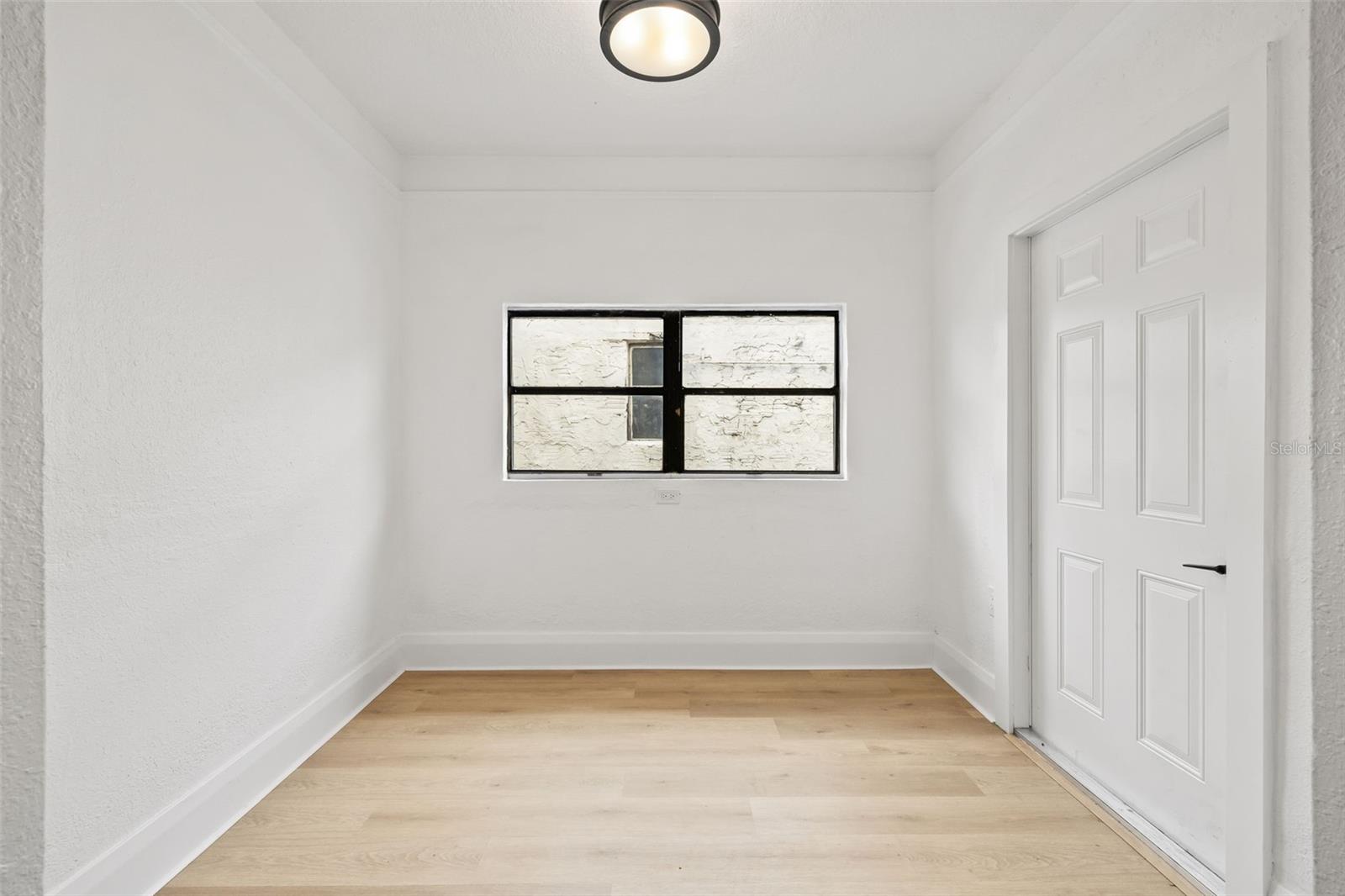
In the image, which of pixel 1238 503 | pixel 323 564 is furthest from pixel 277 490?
pixel 1238 503

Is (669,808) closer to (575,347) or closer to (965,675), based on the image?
(965,675)

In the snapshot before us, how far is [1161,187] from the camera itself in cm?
204

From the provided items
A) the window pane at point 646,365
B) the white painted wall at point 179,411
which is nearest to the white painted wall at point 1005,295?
the window pane at point 646,365

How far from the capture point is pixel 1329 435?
1478mm

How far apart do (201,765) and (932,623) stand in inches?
129

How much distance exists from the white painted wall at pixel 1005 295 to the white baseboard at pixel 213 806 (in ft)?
9.48

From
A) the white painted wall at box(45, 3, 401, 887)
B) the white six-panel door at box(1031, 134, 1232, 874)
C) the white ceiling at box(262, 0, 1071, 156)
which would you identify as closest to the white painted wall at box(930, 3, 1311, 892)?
the white six-panel door at box(1031, 134, 1232, 874)

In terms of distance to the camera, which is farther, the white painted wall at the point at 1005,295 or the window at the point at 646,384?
the window at the point at 646,384

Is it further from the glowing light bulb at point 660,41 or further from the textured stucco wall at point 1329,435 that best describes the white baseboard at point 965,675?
the glowing light bulb at point 660,41

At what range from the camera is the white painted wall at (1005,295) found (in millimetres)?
1535

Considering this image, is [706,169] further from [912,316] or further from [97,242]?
[97,242]

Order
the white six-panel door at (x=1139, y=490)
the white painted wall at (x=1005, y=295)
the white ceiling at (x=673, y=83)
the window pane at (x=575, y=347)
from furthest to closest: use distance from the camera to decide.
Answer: the window pane at (x=575, y=347)
the white ceiling at (x=673, y=83)
the white six-panel door at (x=1139, y=490)
the white painted wall at (x=1005, y=295)

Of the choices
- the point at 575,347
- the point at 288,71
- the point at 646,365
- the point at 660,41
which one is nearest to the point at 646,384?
the point at 646,365

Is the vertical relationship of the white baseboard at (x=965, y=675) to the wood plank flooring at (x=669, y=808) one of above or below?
above
